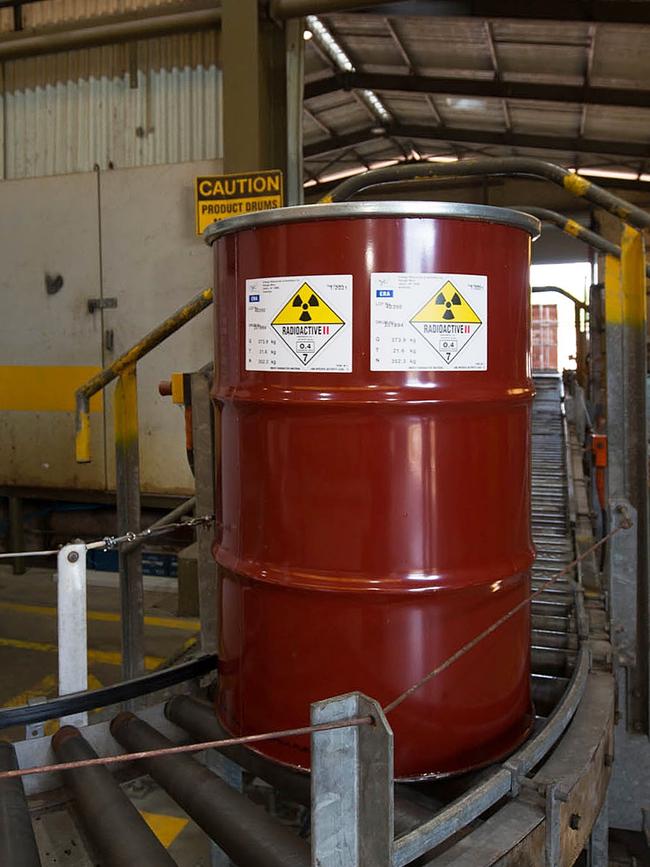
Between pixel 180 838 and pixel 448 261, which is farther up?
pixel 448 261

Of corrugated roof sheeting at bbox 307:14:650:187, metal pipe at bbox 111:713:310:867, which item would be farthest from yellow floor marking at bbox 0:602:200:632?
corrugated roof sheeting at bbox 307:14:650:187

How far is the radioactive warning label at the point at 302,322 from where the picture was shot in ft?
5.28

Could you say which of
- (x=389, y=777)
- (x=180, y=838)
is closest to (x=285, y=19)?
(x=180, y=838)

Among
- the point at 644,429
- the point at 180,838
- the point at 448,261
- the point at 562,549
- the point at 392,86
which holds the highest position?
the point at 392,86

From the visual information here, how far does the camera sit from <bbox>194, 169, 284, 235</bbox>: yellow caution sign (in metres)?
4.46

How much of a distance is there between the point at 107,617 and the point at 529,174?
397cm

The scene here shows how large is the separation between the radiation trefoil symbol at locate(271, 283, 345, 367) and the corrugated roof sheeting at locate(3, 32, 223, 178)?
392 cm

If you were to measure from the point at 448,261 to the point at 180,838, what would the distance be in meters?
2.36

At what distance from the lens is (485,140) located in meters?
10.9

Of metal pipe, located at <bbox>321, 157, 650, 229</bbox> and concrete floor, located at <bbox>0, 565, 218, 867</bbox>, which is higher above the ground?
metal pipe, located at <bbox>321, 157, 650, 229</bbox>

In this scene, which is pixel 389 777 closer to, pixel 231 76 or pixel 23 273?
pixel 231 76

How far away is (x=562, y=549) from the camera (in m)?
3.60

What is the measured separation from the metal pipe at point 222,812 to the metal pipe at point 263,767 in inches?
3.7

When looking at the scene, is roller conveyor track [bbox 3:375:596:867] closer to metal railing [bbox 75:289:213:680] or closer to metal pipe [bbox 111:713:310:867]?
metal pipe [bbox 111:713:310:867]
